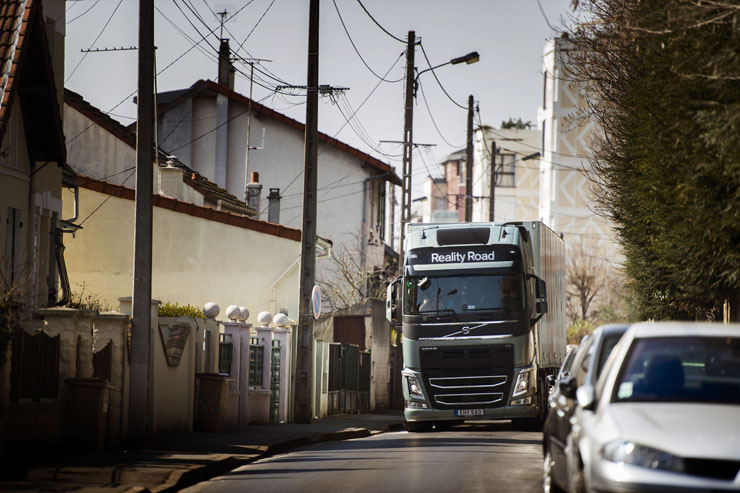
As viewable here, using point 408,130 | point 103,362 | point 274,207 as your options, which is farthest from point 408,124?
point 103,362

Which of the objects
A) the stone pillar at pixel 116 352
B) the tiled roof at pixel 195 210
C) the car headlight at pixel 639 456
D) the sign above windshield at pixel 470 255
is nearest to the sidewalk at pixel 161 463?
the stone pillar at pixel 116 352

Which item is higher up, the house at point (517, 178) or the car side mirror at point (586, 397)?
the house at point (517, 178)

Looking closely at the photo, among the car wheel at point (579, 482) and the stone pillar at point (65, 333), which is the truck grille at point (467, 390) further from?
the car wheel at point (579, 482)

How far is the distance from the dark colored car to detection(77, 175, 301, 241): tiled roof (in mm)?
18555

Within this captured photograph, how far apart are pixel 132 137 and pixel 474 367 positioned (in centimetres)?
1850

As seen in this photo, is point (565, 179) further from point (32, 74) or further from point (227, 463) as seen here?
point (227, 463)

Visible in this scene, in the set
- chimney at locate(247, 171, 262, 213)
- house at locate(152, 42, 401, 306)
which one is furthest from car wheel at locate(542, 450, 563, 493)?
house at locate(152, 42, 401, 306)

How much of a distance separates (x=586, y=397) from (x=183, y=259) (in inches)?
882

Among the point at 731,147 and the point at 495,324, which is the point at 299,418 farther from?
the point at 731,147

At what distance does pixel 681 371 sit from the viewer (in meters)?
9.34

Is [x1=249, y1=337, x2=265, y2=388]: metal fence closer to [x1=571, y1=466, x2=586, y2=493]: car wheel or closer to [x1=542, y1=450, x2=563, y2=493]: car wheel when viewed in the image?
[x1=542, y1=450, x2=563, y2=493]: car wheel

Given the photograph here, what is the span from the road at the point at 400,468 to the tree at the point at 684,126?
12.2 ft

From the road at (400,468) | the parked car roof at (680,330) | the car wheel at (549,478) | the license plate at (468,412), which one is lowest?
the road at (400,468)

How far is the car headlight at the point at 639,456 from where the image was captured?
8.11 meters
